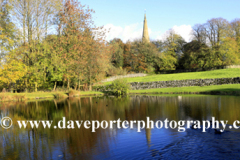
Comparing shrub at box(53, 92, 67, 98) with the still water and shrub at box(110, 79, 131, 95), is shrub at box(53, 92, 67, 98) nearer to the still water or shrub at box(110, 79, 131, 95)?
shrub at box(110, 79, 131, 95)

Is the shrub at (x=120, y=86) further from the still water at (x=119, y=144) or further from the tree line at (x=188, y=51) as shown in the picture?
Answer: the tree line at (x=188, y=51)

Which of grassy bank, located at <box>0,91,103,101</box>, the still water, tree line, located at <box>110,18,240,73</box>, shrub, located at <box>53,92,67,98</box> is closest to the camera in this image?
the still water

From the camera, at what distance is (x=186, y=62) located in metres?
77.8

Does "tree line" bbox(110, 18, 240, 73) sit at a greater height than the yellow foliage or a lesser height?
greater

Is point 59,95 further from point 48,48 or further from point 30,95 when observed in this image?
point 48,48

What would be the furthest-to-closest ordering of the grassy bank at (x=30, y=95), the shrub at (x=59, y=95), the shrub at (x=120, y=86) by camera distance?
the shrub at (x=120, y=86) < the shrub at (x=59, y=95) < the grassy bank at (x=30, y=95)

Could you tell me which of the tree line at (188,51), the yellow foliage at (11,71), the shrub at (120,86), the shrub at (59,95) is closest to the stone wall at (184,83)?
the shrub at (120,86)

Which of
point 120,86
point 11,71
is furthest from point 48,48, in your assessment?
point 120,86

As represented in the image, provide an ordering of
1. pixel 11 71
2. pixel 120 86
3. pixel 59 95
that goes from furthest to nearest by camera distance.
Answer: pixel 120 86 < pixel 59 95 < pixel 11 71

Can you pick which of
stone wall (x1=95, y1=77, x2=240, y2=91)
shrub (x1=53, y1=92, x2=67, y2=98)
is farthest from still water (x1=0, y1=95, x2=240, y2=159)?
stone wall (x1=95, y1=77, x2=240, y2=91)

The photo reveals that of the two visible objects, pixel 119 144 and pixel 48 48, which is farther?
pixel 48 48

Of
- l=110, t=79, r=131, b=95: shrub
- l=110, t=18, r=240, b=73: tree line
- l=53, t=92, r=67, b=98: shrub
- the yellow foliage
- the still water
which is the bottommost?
the still water

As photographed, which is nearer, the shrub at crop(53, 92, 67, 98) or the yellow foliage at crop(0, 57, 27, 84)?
the yellow foliage at crop(0, 57, 27, 84)

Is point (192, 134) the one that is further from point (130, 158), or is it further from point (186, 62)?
point (186, 62)
